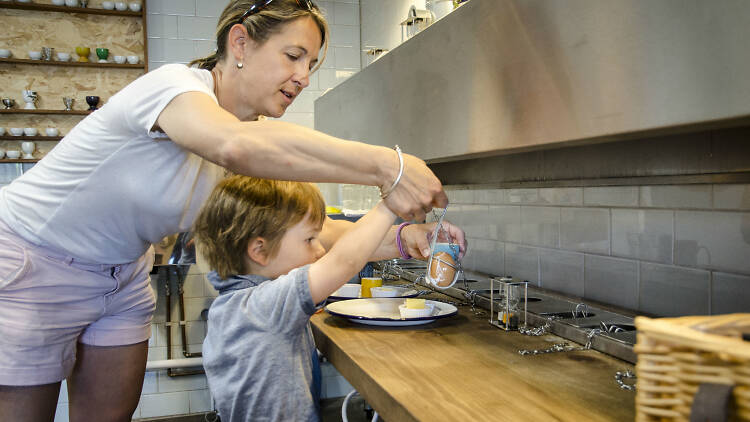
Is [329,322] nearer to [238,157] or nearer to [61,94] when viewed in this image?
[238,157]

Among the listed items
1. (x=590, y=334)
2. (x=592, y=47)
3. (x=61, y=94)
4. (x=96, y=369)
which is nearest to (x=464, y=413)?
(x=590, y=334)

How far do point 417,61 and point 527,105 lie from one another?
66 centimetres

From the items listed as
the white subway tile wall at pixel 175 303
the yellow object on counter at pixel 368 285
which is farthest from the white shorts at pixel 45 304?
the white subway tile wall at pixel 175 303

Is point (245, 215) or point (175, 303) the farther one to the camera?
point (175, 303)

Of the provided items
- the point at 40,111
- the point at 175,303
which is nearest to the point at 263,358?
the point at 175,303

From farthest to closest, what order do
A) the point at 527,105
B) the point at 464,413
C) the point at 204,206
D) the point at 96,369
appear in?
1. the point at 96,369
2. the point at 204,206
3. the point at 527,105
4. the point at 464,413

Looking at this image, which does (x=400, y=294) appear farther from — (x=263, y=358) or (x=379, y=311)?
(x=263, y=358)

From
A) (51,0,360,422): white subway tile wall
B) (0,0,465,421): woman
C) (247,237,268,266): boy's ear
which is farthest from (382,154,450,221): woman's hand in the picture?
(51,0,360,422): white subway tile wall

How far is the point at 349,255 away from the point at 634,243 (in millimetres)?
809

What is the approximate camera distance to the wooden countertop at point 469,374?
36.4 inches

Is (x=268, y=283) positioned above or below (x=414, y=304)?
above

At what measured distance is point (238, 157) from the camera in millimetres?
1005

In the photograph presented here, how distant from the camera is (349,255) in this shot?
124cm

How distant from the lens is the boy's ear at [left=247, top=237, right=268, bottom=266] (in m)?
1.36
